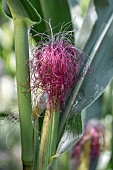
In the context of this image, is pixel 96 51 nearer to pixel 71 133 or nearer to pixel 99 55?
pixel 99 55

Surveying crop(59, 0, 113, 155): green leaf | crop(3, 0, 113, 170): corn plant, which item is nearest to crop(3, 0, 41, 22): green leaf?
crop(3, 0, 113, 170): corn plant

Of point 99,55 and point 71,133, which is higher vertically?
point 99,55

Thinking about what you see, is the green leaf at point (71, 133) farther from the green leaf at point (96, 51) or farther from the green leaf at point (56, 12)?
the green leaf at point (56, 12)

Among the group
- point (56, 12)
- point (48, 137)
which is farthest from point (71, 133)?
point (56, 12)

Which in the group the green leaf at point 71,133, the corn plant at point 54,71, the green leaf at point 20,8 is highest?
the green leaf at point 20,8

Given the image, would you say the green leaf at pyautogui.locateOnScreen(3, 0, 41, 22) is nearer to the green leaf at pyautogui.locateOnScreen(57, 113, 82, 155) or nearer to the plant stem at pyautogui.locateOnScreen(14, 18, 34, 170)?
the plant stem at pyautogui.locateOnScreen(14, 18, 34, 170)

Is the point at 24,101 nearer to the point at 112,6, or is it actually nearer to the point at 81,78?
the point at 81,78

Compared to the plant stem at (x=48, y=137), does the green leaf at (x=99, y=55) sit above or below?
above

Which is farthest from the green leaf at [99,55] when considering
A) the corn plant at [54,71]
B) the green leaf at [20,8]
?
the green leaf at [20,8]

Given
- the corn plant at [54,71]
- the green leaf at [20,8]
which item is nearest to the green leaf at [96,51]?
the corn plant at [54,71]

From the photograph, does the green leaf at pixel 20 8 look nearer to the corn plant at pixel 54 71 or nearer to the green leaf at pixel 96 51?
the corn plant at pixel 54 71
